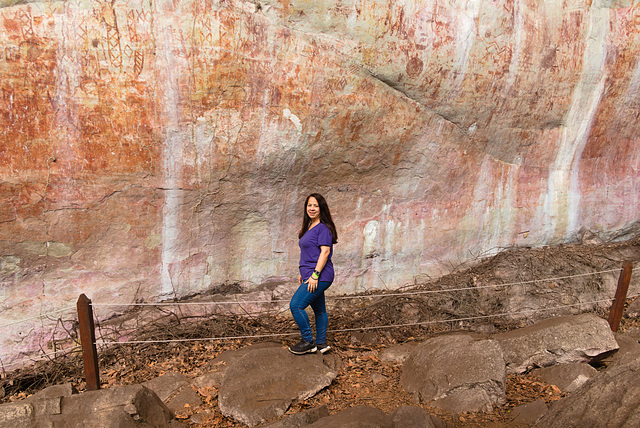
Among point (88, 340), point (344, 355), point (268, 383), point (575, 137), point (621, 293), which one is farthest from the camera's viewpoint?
point (575, 137)

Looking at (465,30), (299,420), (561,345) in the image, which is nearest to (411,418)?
(299,420)

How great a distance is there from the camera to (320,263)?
3.93 meters

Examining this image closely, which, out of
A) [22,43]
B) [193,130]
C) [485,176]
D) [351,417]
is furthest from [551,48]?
[22,43]

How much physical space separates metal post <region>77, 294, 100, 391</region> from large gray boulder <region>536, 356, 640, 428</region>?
10.1ft

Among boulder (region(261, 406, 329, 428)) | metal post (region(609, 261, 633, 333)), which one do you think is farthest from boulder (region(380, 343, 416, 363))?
metal post (region(609, 261, 633, 333))

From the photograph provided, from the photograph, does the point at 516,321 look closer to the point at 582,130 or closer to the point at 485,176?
the point at 485,176

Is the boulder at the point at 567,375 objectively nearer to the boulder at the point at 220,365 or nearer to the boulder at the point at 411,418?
the boulder at the point at 411,418

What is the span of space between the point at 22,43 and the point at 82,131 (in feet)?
2.77

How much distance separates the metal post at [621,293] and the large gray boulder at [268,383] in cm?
297

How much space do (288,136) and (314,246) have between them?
153 cm

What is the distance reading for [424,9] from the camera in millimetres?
5289

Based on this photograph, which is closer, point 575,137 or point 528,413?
point 528,413

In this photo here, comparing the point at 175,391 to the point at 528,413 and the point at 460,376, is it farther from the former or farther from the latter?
the point at 528,413

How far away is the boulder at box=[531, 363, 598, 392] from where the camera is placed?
12.6ft
